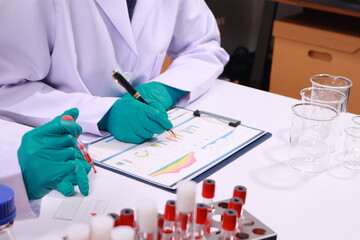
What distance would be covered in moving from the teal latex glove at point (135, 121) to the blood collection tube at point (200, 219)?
1.31 ft

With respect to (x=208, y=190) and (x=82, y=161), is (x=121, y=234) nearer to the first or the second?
(x=208, y=190)

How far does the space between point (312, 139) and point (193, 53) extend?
54 centimetres

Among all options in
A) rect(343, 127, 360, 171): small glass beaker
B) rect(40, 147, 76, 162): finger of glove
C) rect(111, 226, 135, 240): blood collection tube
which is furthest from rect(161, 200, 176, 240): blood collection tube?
rect(343, 127, 360, 171): small glass beaker

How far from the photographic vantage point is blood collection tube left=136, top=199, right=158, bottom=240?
1.80 feet

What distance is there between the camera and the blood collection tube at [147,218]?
1.80 ft

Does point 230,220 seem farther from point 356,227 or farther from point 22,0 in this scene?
point 22,0

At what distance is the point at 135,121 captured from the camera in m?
1.03

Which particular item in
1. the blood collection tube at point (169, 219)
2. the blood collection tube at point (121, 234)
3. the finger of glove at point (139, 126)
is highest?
the blood collection tube at point (121, 234)

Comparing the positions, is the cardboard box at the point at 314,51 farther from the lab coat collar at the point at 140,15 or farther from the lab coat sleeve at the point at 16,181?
the lab coat sleeve at the point at 16,181

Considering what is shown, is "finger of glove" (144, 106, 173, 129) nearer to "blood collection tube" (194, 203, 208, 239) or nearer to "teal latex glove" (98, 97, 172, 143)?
"teal latex glove" (98, 97, 172, 143)

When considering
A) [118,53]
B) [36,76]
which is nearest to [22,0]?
[36,76]

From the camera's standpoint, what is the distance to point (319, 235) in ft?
2.61

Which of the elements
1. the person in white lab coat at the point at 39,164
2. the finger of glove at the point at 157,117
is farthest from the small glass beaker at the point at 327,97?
the person in white lab coat at the point at 39,164

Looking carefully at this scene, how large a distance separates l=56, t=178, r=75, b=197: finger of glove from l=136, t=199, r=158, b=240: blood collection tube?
1.08ft
